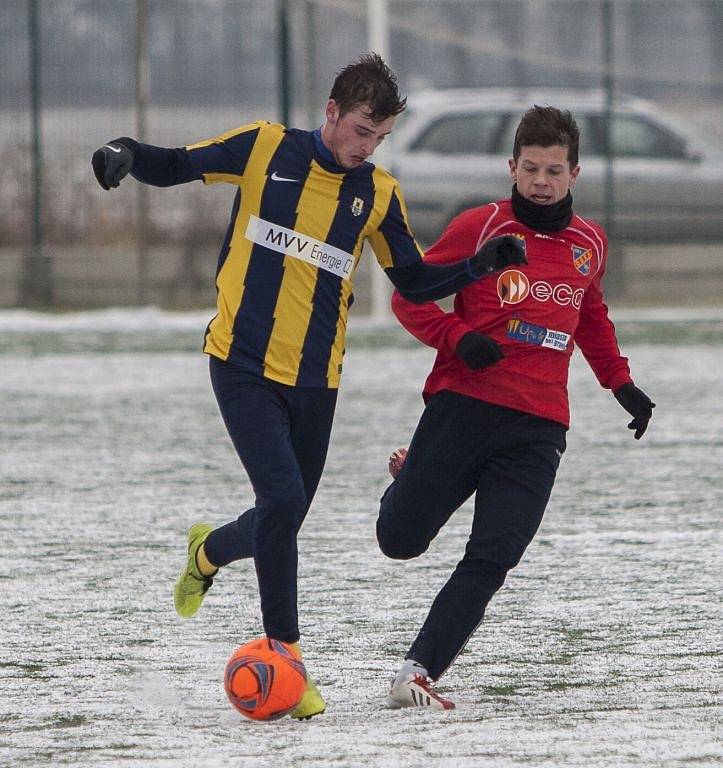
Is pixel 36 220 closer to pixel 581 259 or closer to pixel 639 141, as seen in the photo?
pixel 639 141

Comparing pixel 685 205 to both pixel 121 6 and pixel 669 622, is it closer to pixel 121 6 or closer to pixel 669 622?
pixel 121 6

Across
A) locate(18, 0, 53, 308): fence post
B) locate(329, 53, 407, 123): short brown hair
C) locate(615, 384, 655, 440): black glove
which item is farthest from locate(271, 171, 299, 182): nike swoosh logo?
locate(18, 0, 53, 308): fence post

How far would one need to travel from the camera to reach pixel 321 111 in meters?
17.4

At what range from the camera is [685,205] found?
17484mm

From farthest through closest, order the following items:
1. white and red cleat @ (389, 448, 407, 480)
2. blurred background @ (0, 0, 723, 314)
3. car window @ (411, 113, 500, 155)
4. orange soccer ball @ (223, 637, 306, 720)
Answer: car window @ (411, 113, 500, 155)
blurred background @ (0, 0, 723, 314)
white and red cleat @ (389, 448, 407, 480)
orange soccer ball @ (223, 637, 306, 720)

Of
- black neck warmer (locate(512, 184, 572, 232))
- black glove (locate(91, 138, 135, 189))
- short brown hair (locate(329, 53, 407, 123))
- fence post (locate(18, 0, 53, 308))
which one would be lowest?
fence post (locate(18, 0, 53, 308))

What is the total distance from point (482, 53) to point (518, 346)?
13.8m

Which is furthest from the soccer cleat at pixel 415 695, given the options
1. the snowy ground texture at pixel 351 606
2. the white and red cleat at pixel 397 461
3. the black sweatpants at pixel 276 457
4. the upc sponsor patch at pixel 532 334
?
the upc sponsor patch at pixel 532 334

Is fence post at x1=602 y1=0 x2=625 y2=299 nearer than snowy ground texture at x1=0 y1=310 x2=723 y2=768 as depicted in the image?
No

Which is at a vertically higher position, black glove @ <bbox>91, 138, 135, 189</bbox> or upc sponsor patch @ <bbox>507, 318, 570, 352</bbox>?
black glove @ <bbox>91, 138, 135, 189</bbox>

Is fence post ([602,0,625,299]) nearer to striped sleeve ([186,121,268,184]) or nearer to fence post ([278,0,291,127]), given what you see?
fence post ([278,0,291,127])

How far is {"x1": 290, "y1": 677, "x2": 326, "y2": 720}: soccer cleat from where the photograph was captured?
13.9ft

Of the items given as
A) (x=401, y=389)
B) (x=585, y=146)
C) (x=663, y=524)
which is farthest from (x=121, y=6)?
(x=663, y=524)

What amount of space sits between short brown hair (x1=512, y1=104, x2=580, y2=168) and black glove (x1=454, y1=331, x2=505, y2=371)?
495mm
